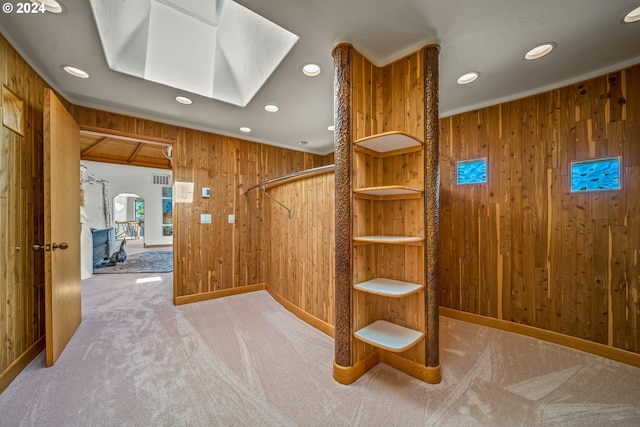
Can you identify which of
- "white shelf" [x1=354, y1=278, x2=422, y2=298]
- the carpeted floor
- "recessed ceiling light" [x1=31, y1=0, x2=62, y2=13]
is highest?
"recessed ceiling light" [x1=31, y1=0, x2=62, y2=13]

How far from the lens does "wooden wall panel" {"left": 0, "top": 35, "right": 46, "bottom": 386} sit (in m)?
1.78

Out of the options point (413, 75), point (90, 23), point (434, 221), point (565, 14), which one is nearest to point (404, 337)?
point (434, 221)

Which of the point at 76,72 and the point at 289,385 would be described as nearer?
the point at 289,385

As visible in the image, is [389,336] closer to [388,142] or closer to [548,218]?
[388,142]

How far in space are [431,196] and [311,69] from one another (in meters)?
1.51

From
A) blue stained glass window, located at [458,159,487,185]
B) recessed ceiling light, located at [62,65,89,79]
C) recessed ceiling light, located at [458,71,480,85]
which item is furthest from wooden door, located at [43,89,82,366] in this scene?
blue stained glass window, located at [458,159,487,185]

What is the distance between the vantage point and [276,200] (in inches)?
137

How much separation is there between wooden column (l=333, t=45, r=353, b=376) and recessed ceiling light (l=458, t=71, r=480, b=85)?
1.21 metres

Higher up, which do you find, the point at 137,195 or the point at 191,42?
the point at 191,42

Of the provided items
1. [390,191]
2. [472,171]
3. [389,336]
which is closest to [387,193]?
[390,191]

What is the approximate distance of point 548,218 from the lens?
2426 millimetres

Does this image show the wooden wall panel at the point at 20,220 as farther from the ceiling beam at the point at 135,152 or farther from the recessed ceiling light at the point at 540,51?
the recessed ceiling light at the point at 540,51

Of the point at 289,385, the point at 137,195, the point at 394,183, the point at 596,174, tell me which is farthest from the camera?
the point at 137,195

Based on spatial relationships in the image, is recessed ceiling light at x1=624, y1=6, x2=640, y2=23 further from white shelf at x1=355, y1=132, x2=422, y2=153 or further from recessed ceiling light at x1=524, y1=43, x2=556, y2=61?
white shelf at x1=355, y1=132, x2=422, y2=153
